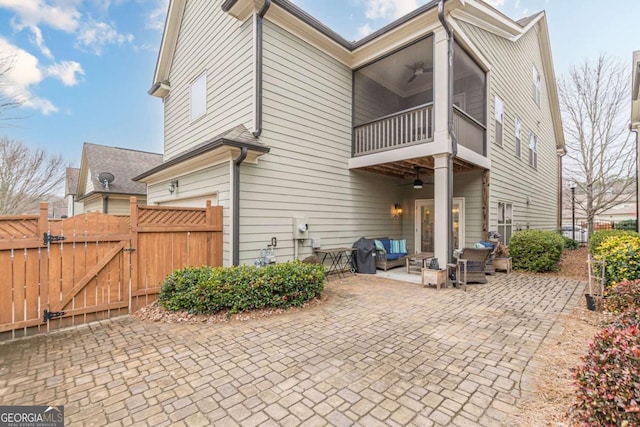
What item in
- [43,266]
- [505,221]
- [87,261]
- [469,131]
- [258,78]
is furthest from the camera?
[505,221]

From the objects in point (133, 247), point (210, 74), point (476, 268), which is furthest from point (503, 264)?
point (210, 74)

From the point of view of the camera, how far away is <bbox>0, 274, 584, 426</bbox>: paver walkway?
235 centimetres

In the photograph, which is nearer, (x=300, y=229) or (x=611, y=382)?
(x=611, y=382)

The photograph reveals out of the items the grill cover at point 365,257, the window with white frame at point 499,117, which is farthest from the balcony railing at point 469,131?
the grill cover at point 365,257

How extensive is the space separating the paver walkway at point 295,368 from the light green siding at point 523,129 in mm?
6178

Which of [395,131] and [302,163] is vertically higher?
[395,131]

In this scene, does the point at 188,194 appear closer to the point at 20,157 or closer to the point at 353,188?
the point at 353,188

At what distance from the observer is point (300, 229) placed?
7.14 meters

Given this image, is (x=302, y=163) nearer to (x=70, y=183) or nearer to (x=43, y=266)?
(x=43, y=266)

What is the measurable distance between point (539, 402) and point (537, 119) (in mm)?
14836

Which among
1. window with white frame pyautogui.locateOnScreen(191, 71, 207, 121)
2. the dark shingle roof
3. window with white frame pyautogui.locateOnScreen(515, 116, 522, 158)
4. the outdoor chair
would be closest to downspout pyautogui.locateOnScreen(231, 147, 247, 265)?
window with white frame pyautogui.locateOnScreen(191, 71, 207, 121)

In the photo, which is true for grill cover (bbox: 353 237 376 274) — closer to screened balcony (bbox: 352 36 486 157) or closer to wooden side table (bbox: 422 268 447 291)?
wooden side table (bbox: 422 268 447 291)

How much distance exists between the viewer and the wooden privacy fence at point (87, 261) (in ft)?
12.7

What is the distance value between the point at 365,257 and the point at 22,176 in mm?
15961
